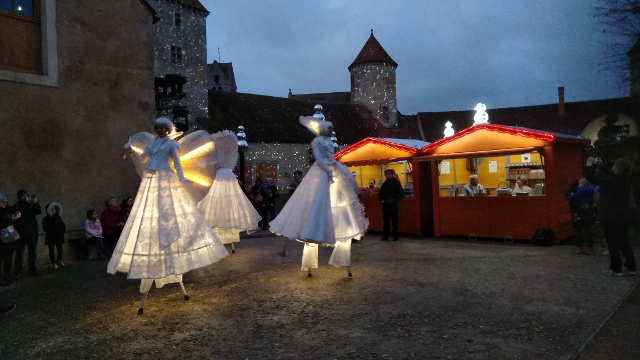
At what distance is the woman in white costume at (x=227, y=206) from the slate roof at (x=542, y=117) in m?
28.3

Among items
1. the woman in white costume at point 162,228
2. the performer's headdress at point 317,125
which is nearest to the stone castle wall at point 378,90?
the performer's headdress at point 317,125

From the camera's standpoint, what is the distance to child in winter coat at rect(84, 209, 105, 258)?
28.5 ft

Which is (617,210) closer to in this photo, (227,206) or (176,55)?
(227,206)

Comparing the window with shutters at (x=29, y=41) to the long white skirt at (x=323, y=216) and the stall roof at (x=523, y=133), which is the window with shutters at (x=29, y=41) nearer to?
the long white skirt at (x=323, y=216)

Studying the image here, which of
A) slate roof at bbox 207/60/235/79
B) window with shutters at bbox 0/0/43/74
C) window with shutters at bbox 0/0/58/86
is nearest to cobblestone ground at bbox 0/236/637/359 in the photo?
window with shutters at bbox 0/0/58/86

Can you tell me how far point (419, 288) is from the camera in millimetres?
5266

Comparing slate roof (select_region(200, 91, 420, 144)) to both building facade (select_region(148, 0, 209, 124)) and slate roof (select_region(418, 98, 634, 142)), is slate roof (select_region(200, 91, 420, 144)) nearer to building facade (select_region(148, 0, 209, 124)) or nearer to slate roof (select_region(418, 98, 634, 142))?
building facade (select_region(148, 0, 209, 124))

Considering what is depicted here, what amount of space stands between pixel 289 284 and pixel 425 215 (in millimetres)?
5975

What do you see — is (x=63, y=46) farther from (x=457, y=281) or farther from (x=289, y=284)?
(x=457, y=281)

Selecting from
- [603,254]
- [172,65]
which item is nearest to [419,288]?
[603,254]

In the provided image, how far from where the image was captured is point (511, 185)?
10766 millimetres

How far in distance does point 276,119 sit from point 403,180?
22465 millimetres

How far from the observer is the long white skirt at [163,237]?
4.46 metres

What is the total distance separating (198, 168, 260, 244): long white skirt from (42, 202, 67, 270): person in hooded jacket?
2.72 m
